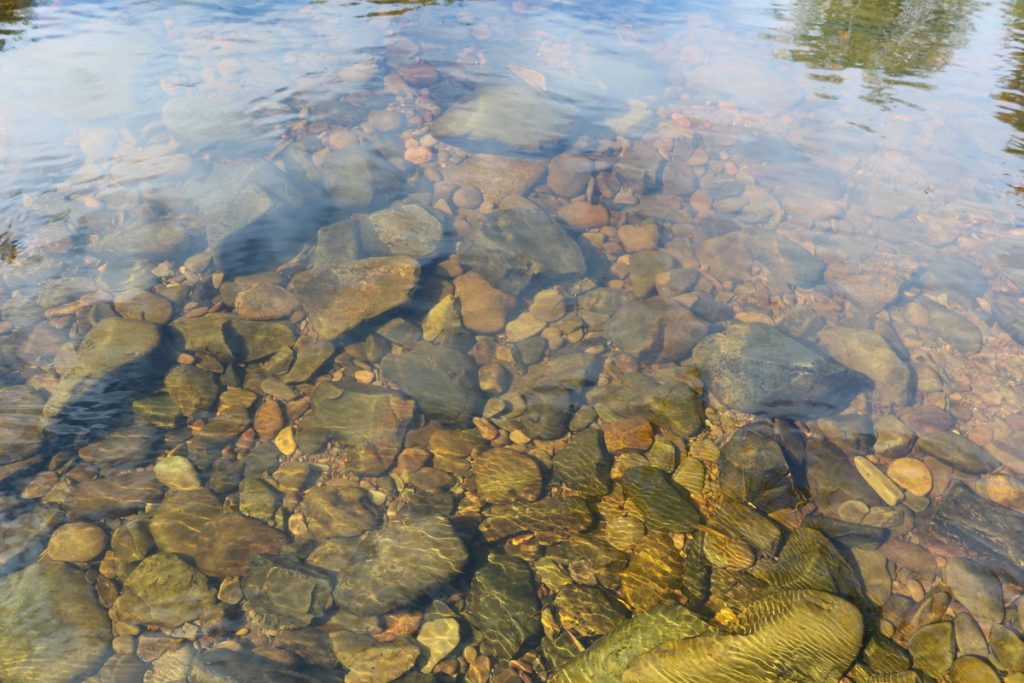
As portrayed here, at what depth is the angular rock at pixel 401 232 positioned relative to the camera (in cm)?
671

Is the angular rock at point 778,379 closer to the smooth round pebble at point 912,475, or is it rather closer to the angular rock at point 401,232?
the smooth round pebble at point 912,475

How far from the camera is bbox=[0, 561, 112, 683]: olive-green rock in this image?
3650 millimetres

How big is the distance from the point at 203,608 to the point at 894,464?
5423mm

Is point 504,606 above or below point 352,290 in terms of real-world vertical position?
below

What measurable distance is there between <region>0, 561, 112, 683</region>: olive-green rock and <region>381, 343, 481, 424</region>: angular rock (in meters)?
2.73

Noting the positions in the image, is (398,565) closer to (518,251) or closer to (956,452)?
(518,251)

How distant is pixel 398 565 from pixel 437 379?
71.3 inches

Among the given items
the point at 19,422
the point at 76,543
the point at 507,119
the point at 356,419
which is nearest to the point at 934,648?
the point at 356,419

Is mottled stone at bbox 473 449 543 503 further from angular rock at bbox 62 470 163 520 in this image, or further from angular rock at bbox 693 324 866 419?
angular rock at bbox 62 470 163 520

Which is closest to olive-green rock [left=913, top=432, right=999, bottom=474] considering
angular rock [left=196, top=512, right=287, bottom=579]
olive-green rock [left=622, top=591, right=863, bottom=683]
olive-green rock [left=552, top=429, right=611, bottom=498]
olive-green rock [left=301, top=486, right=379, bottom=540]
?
olive-green rock [left=622, top=591, right=863, bottom=683]

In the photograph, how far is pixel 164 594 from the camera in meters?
4.05

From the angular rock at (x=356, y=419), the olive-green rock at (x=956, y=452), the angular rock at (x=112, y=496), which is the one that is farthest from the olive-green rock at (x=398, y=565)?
the olive-green rock at (x=956, y=452)

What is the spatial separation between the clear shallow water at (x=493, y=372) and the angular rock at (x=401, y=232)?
0.05 metres

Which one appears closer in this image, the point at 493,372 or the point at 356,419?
the point at 356,419
